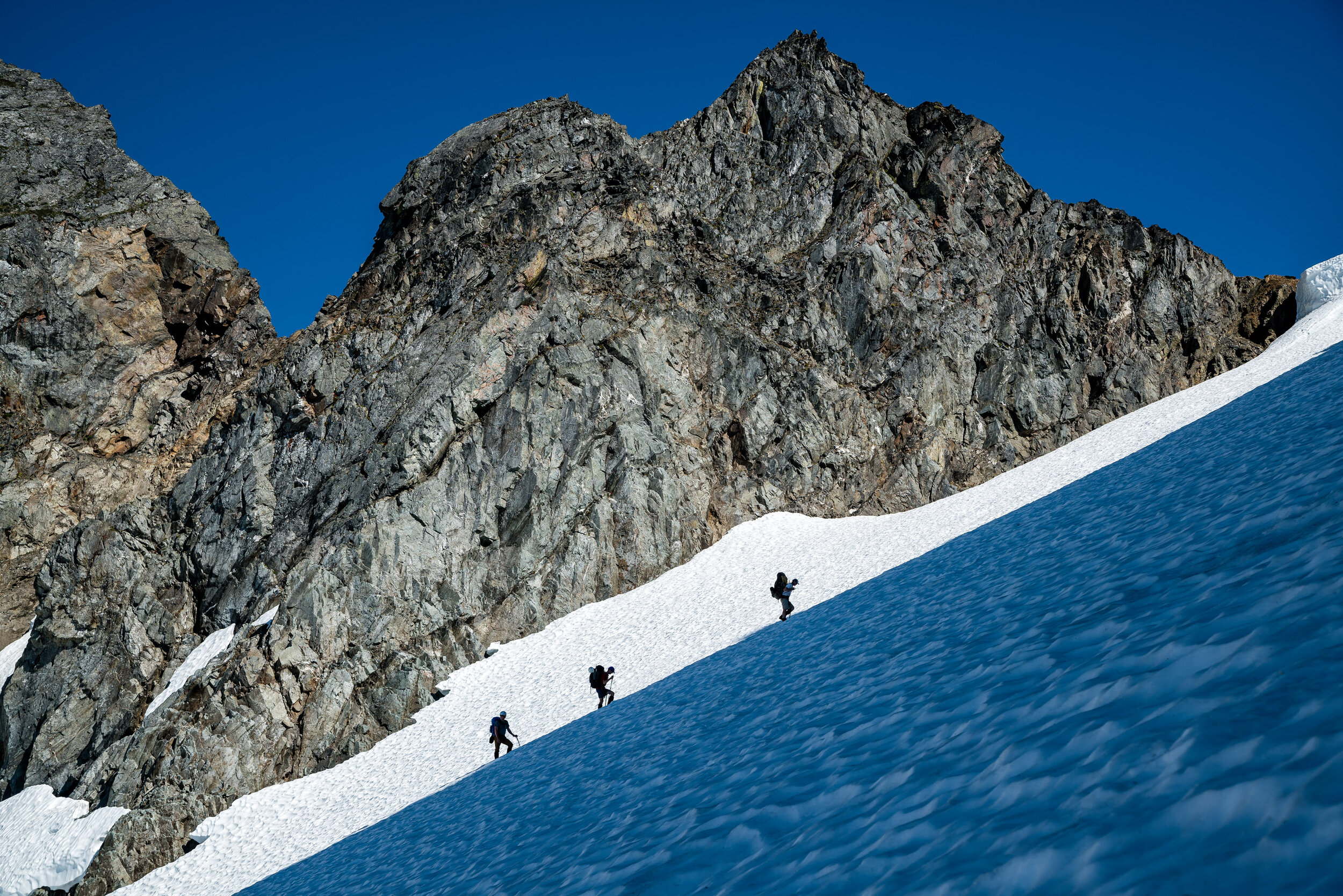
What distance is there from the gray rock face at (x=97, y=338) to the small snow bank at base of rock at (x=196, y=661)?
19.6 meters

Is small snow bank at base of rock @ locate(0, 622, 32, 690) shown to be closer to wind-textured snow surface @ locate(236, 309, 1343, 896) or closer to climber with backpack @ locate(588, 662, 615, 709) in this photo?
climber with backpack @ locate(588, 662, 615, 709)

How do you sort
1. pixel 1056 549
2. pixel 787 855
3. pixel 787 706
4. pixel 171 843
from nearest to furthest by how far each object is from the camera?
pixel 787 855
pixel 787 706
pixel 1056 549
pixel 171 843

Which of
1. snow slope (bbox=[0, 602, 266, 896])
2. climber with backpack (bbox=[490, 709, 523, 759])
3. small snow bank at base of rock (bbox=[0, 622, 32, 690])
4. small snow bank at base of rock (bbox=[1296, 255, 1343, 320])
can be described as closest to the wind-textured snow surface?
climber with backpack (bbox=[490, 709, 523, 759])

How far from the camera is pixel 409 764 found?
91.2 ft

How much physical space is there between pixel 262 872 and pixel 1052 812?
2441 centimetres

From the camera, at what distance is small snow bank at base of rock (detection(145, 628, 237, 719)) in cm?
3441

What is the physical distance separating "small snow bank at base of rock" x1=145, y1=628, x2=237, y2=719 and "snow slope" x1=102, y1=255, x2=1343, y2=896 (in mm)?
5468

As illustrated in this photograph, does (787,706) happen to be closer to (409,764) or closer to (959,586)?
(959,586)

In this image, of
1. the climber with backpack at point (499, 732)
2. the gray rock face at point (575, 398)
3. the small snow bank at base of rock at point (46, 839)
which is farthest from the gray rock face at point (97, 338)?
the climber with backpack at point (499, 732)

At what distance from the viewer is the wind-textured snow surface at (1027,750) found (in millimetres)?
4672

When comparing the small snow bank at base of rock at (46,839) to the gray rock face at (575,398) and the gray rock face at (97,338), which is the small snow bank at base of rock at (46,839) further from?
the gray rock face at (97,338)

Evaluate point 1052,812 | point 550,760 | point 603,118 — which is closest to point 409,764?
point 550,760

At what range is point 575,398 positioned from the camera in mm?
43438

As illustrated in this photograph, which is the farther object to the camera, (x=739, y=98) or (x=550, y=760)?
(x=739, y=98)
